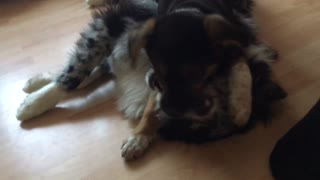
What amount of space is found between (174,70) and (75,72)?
573 millimetres

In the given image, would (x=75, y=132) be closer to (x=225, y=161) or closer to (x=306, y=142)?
(x=225, y=161)

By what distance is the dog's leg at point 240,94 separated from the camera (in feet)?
5.23

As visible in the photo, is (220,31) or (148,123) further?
(148,123)

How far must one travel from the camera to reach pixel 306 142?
1461 mm

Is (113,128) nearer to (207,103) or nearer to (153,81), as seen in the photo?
(153,81)

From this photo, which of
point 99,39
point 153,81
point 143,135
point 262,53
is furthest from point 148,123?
point 262,53

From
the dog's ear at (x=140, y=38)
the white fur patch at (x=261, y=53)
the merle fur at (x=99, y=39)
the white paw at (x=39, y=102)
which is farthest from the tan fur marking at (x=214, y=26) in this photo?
the white paw at (x=39, y=102)

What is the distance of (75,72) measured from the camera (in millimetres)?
1817

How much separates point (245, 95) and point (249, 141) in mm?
153

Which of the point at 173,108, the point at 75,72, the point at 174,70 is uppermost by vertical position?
the point at 174,70

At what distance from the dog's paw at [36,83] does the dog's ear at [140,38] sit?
508 millimetres

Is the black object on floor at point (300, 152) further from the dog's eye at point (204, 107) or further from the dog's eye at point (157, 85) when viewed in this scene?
the dog's eye at point (157, 85)

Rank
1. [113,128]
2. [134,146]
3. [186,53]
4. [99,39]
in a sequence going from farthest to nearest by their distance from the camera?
[99,39]
[113,128]
[134,146]
[186,53]

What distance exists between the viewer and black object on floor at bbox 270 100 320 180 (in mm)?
1420
